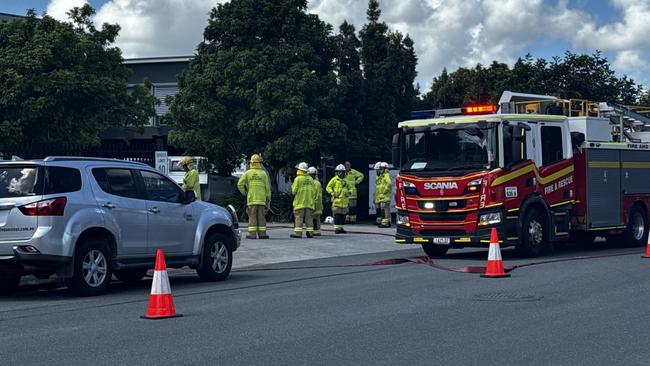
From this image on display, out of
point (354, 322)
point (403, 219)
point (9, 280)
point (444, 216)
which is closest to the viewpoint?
point (354, 322)

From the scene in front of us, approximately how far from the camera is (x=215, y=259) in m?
15.2

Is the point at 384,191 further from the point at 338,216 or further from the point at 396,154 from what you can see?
the point at 396,154

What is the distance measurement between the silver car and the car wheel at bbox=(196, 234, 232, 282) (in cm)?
2

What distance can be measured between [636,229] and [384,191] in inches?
333

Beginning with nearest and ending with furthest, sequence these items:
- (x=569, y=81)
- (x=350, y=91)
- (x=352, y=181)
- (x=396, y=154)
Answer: (x=396, y=154) → (x=352, y=181) → (x=350, y=91) → (x=569, y=81)

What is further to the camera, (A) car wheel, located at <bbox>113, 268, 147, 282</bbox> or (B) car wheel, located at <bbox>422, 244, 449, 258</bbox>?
(B) car wheel, located at <bbox>422, 244, 449, 258</bbox>

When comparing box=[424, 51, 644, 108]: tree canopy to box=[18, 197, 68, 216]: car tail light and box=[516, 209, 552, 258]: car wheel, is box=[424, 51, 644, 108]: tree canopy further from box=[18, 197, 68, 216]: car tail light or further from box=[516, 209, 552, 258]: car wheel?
box=[18, 197, 68, 216]: car tail light

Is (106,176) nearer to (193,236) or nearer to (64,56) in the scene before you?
(193,236)

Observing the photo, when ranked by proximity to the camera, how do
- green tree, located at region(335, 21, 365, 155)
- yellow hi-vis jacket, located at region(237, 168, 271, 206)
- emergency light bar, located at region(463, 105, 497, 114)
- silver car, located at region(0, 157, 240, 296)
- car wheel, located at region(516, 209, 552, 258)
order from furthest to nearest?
green tree, located at region(335, 21, 365, 155)
yellow hi-vis jacket, located at region(237, 168, 271, 206)
emergency light bar, located at region(463, 105, 497, 114)
car wheel, located at region(516, 209, 552, 258)
silver car, located at region(0, 157, 240, 296)

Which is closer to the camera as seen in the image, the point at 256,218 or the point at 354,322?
the point at 354,322

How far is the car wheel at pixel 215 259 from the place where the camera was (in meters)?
15.0

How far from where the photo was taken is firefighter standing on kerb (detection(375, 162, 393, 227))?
2825 centimetres

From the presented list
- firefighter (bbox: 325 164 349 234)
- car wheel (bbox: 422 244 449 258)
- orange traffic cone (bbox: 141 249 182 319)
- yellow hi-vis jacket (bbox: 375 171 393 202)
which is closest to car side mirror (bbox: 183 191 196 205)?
orange traffic cone (bbox: 141 249 182 319)

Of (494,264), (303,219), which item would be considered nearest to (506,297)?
(494,264)
